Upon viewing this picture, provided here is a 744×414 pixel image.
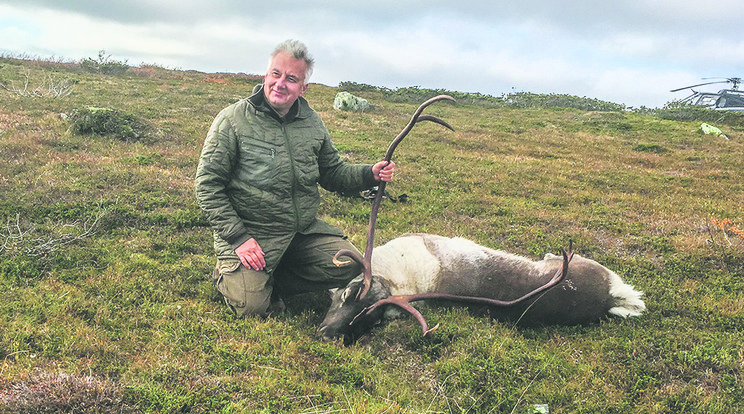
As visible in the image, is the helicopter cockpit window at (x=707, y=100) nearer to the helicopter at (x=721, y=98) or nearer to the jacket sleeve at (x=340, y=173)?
the helicopter at (x=721, y=98)

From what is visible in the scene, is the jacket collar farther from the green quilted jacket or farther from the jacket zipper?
Answer: the jacket zipper

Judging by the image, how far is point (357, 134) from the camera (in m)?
19.3

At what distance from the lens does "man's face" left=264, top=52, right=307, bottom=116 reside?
16.8ft

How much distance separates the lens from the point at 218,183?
5.16 metres

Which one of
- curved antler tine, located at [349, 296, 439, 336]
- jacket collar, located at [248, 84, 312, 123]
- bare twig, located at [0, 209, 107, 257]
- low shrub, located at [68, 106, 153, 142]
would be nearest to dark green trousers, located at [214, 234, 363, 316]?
curved antler tine, located at [349, 296, 439, 336]

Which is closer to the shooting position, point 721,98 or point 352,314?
point 352,314

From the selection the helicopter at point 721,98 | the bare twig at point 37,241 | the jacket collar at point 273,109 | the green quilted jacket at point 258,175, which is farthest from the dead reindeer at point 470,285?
the helicopter at point 721,98

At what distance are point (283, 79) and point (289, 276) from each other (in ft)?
7.98

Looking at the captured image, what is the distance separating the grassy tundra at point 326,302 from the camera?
13.2ft

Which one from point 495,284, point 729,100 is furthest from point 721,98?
point 495,284

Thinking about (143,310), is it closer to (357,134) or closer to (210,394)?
(210,394)

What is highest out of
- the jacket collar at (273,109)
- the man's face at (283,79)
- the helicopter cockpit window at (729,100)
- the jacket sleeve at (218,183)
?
the helicopter cockpit window at (729,100)

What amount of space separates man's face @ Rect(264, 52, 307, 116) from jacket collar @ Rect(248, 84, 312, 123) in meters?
0.06

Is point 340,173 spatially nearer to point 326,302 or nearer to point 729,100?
point 326,302
